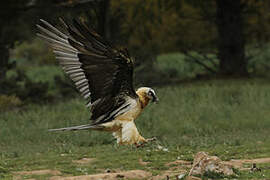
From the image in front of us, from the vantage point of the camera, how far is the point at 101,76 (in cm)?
798

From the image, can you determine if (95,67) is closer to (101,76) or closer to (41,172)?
(101,76)

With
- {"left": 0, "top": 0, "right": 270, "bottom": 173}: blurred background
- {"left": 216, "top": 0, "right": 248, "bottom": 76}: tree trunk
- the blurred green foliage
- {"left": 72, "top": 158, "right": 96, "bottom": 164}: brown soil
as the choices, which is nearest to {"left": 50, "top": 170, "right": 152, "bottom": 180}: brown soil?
{"left": 0, "top": 0, "right": 270, "bottom": 173}: blurred background

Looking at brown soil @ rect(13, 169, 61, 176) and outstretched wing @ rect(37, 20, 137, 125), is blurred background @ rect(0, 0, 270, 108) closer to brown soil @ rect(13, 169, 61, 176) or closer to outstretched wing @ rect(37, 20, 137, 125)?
outstretched wing @ rect(37, 20, 137, 125)

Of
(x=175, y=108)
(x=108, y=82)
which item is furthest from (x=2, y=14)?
(x=108, y=82)

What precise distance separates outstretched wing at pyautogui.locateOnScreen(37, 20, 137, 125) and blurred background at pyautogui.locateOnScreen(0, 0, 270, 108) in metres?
8.01

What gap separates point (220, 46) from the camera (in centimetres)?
2389

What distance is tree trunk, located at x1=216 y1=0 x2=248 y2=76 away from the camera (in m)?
23.2

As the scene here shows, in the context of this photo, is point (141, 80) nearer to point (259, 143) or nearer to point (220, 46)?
point (220, 46)

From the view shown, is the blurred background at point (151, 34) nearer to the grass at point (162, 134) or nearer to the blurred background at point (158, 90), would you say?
the blurred background at point (158, 90)

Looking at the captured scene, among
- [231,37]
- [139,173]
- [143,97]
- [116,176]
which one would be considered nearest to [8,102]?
[231,37]

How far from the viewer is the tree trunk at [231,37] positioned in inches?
915

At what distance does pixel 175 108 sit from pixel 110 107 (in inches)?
296

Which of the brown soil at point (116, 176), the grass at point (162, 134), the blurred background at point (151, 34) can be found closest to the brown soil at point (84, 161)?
the grass at point (162, 134)

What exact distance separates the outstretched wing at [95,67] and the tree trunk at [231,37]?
1542 centimetres
